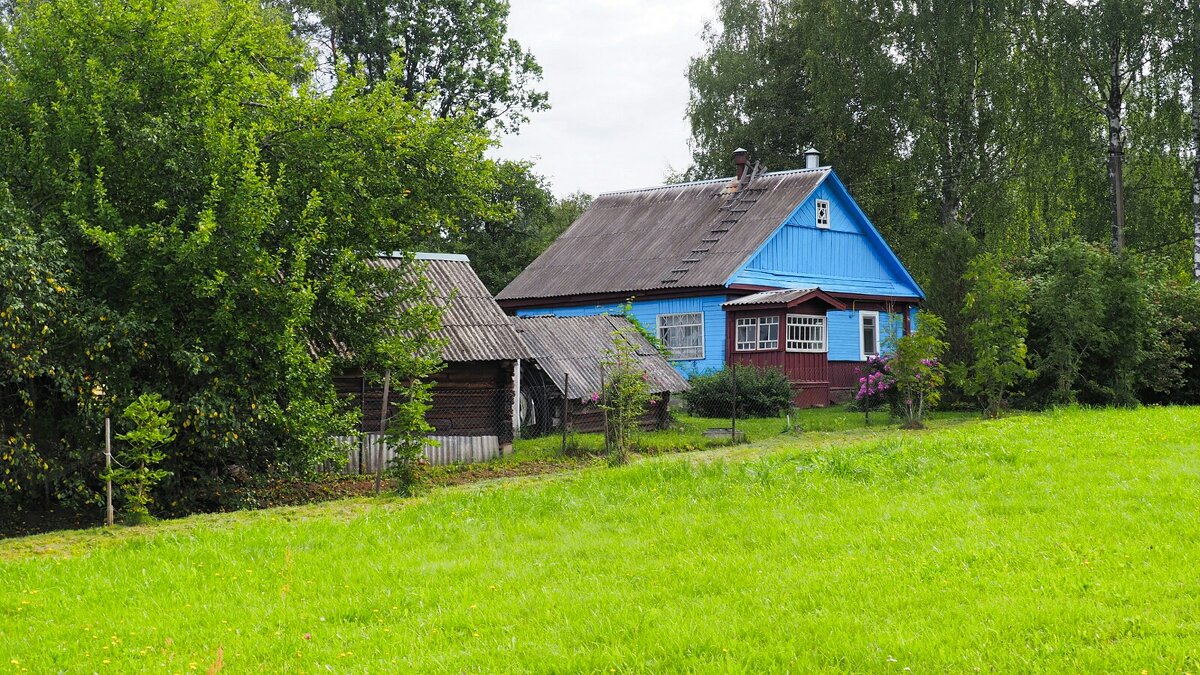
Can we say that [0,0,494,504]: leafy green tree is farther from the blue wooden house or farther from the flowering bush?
the blue wooden house

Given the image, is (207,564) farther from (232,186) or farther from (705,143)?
(705,143)

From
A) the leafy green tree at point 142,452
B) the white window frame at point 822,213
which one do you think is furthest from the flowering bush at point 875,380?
the leafy green tree at point 142,452

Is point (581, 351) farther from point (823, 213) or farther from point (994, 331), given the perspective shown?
point (823, 213)

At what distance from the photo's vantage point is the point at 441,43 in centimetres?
3444

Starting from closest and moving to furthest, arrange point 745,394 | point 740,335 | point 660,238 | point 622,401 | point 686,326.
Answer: point 622,401
point 745,394
point 740,335
point 686,326
point 660,238

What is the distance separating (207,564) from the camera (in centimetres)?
898

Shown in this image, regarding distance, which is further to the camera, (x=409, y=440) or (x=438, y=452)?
(x=438, y=452)

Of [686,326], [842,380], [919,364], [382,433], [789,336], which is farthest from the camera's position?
[842,380]

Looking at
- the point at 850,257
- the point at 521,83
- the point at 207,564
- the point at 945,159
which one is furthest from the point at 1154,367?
the point at 521,83

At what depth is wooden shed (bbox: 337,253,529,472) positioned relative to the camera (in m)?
17.3

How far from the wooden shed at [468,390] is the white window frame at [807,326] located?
9059 mm

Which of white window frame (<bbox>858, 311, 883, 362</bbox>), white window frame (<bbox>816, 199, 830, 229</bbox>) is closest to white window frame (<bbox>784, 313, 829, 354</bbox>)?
white window frame (<bbox>858, 311, 883, 362</bbox>)

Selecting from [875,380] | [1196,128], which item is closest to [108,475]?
[875,380]

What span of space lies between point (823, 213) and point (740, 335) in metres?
5.82
